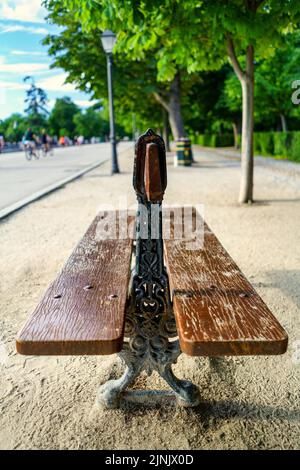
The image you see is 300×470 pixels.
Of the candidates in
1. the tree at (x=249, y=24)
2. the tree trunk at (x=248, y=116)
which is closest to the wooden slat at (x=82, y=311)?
the tree at (x=249, y=24)

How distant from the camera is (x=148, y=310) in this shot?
2.17 m

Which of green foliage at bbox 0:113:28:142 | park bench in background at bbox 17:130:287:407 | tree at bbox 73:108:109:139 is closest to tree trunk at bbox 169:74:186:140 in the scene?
green foliage at bbox 0:113:28:142

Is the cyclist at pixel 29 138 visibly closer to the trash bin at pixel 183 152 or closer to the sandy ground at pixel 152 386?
the trash bin at pixel 183 152

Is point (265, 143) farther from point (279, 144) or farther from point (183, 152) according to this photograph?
point (183, 152)

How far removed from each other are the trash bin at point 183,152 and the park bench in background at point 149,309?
50.2 ft

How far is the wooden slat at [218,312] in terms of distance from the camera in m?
1.60

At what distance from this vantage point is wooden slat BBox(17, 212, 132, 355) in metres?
1.63

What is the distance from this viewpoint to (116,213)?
4184mm

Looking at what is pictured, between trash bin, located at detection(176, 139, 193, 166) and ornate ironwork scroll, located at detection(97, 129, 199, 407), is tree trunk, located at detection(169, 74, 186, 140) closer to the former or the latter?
trash bin, located at detection(176, 139, 193, 166)

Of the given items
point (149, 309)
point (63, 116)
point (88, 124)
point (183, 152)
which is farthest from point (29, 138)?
point (88, 124)

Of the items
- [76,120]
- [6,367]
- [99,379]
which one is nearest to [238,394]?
[99,379]

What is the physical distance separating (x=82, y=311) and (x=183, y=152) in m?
16.3

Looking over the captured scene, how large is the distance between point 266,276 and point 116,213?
1596 mm
